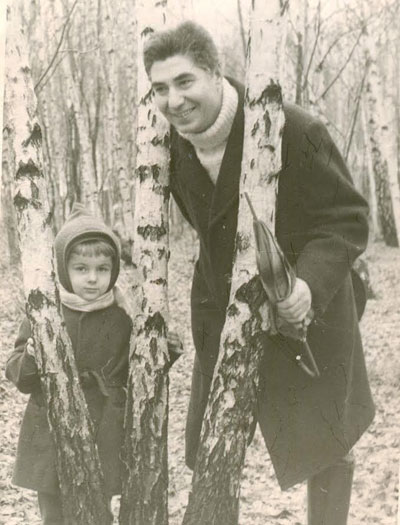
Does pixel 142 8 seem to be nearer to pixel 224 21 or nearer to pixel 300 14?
pixel 224 21

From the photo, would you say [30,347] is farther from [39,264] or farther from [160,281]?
[160,281]

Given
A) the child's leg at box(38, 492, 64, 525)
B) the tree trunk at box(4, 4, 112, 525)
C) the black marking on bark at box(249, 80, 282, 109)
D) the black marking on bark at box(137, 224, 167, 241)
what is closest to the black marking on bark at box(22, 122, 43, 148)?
the tree trunk at box(4, 4, 112, 525)

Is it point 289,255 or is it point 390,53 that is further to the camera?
point 390,53

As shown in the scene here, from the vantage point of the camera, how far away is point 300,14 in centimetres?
202

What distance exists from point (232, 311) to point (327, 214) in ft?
1.09

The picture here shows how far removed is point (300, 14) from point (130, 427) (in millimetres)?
1354

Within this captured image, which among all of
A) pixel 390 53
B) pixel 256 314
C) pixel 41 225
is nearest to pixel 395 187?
pixel 390 53

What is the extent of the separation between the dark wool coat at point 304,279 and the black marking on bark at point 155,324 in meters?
0.13

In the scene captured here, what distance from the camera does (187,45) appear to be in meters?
1.51

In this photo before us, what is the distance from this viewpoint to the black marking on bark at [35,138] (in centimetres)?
162

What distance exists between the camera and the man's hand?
150 centimetres

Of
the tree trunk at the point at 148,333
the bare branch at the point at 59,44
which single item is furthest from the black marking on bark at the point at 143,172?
the bare branch at the point at 59,44

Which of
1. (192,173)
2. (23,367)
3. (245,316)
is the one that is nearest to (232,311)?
(245,316)

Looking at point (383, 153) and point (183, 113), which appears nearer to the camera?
point (183, 113)
